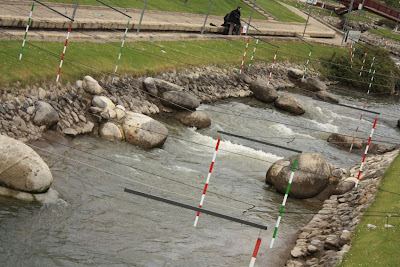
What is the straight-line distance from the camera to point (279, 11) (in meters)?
58.7

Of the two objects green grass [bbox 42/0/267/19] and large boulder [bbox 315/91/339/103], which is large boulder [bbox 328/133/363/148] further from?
green grass [bbox 42/0/267/19]

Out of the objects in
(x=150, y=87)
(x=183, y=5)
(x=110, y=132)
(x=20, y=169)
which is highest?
(x=183, y=5)

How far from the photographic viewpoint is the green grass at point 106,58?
21.0 metres

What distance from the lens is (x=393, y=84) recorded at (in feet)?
150

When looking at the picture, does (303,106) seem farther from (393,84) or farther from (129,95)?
(393,84)

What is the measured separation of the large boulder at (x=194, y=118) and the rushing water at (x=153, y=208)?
39 cm

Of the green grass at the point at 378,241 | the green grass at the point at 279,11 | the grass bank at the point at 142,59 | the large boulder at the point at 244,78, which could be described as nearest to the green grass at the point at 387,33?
the green grass at the point at 279,11

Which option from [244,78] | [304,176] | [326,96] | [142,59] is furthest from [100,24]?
[326,96]

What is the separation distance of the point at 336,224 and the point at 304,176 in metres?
2.64

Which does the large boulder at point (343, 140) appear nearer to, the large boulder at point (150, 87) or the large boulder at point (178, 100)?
the large boulder at point (178, 100)

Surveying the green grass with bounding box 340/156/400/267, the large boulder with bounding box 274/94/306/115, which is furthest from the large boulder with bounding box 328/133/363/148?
the green grass with bounding box 340/156/400/267

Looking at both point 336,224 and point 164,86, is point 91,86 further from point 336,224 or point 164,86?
point 336,224

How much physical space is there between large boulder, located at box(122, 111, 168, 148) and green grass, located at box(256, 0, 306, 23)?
35194 mm

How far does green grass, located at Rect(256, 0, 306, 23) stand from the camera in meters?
56.4
